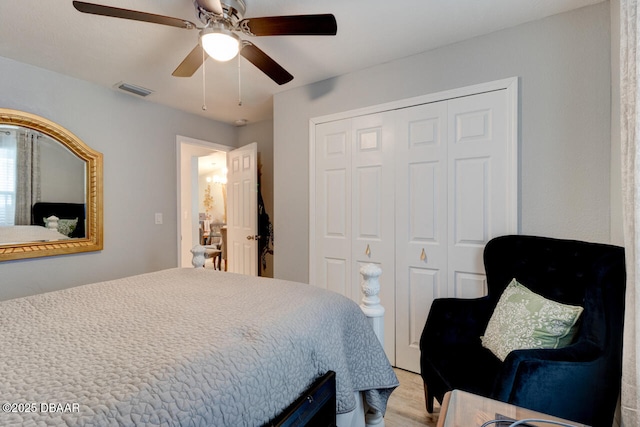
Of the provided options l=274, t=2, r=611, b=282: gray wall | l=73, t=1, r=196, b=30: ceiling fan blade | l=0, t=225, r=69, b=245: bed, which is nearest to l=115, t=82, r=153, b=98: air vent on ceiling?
l=0, t=225, r=69, b=245: bed

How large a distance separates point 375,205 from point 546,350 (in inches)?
58.0

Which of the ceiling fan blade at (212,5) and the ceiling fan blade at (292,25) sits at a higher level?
the ceiling fan blade at (212,5)

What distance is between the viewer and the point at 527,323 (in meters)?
1.43

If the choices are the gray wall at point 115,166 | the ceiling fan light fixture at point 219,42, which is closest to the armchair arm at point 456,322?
the ceiling fan light fixture at point 219,42

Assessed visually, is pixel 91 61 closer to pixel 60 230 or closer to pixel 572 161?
pixel 60 230

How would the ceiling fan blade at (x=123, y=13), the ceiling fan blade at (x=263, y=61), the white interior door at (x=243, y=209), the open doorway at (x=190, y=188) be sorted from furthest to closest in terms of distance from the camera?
the open doorway at (x=190, y=188) → the white interior door at (x=243, y=209) → the ceiling fan blade at (x=263, y=61) → the ceiling fan blade at (x=123, y=13)

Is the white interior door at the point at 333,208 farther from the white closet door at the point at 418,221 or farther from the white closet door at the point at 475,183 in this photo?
the white closet door at the point at 475,183

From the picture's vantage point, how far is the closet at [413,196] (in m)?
2.01

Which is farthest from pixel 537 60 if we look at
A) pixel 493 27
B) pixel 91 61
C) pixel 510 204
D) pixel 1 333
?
pixel 91 61

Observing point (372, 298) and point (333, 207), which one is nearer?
point (372, 298)

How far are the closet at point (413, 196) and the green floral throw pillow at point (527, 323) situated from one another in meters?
0.48

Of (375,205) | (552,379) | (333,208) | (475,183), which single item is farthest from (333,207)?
(552,379)

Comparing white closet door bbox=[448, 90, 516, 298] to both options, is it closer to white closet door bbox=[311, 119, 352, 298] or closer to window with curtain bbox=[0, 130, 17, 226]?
white closet door bbox=[311, 119, 352, 298]

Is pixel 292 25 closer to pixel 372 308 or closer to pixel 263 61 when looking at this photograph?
pixel 263 61
